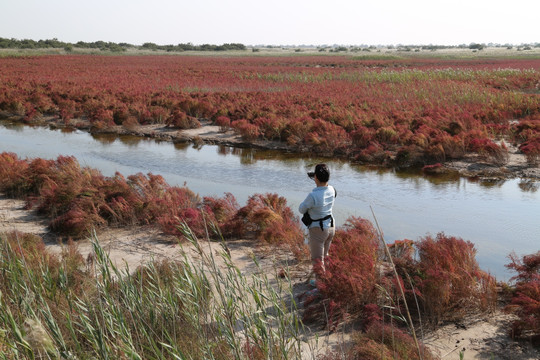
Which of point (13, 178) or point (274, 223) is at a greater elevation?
point (274, 223)

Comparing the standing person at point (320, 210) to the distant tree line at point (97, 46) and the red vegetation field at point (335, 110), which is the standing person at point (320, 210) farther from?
the distant tree line at point (97, 46)

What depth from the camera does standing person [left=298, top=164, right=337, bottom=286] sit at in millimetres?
6121

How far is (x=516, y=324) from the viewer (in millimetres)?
5461

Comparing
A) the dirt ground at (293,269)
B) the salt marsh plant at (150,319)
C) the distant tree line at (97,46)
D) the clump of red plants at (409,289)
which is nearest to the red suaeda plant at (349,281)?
the clump of red plants at (409,289)

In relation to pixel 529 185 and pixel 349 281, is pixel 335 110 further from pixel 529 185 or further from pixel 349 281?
pixel 349 281

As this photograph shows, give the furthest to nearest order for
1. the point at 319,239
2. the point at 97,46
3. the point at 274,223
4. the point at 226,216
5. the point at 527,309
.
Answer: the point at 97,46, the point at 226,216, the point at 274,223, the point at 319,239, the point at 527,309

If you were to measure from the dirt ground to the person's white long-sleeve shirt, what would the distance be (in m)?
0.71

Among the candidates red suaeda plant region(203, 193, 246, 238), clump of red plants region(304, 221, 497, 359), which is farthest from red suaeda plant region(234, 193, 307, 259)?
clump of red plants region(304, 221, 497, 359)

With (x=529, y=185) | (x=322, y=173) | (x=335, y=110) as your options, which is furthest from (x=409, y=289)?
(x=335, y=110)

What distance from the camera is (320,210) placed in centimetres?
620

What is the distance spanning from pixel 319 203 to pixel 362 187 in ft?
25.3

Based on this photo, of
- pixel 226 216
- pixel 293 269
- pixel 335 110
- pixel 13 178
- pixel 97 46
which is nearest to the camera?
pixel 293 269

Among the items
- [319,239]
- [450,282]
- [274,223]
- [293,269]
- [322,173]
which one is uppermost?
[322,173]

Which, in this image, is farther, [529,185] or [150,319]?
[529,185]
